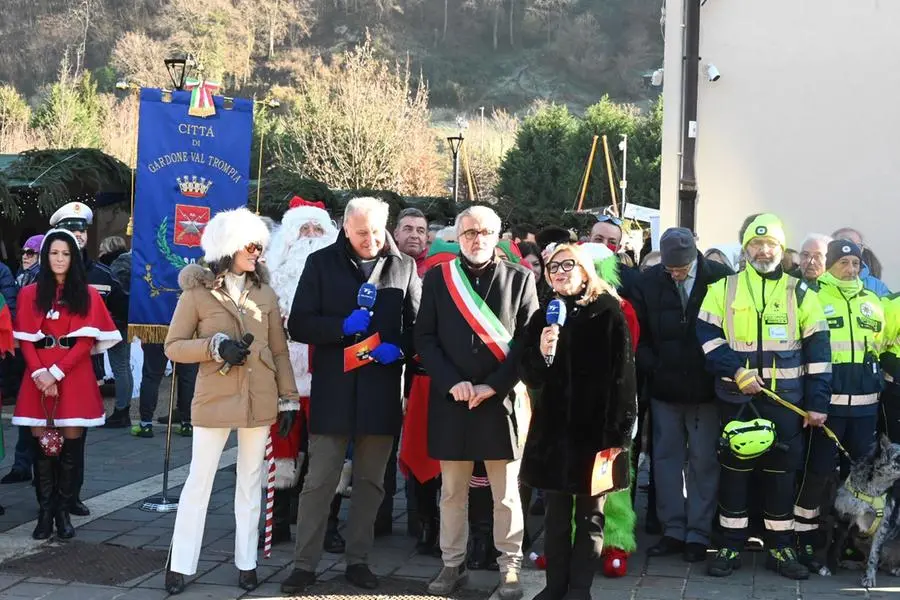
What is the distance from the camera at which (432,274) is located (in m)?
5.48

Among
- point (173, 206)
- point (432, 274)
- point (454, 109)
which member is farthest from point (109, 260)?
point (454, 109)

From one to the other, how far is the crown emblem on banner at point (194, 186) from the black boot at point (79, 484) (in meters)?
1.86

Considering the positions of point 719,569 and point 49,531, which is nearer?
point 719,569

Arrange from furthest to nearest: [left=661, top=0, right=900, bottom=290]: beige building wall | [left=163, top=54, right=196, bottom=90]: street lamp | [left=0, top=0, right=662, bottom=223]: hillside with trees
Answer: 1. [left=0, top=0, right=662, bottom=223]: hillside with trees
2. [left=661, top=0, right=900, bottom=290]: beige building wall
3. [left=163, top=54, right=196, bottom=90]: street lamp

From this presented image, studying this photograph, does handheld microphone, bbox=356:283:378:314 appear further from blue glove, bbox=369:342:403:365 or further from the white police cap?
the white police cap

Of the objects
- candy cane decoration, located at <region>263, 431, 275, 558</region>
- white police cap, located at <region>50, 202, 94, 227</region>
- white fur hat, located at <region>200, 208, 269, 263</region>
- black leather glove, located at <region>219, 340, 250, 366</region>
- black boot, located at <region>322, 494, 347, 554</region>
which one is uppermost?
white police cap, located at <region>50, 202, 94, 227</region>

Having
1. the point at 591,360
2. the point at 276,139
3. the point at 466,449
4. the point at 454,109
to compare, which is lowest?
the point at 466,449

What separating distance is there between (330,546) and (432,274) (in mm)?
1856

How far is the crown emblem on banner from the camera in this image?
24.7 ft

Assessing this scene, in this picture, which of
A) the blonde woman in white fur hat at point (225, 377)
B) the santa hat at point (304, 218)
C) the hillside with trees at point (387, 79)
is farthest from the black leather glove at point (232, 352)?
the hillside with trees at point (387, 79)

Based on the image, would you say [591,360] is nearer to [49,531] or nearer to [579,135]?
[49,531]

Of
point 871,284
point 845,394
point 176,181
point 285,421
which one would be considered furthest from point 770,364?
point 176,181

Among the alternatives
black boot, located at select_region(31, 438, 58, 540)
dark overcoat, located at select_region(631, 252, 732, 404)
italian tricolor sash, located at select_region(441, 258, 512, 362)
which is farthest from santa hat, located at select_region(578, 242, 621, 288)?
black boot, located at select_region(31, 438, 58, 540)

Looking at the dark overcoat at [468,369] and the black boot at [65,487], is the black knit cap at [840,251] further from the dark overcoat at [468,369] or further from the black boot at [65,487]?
the black boot at [65,487]
